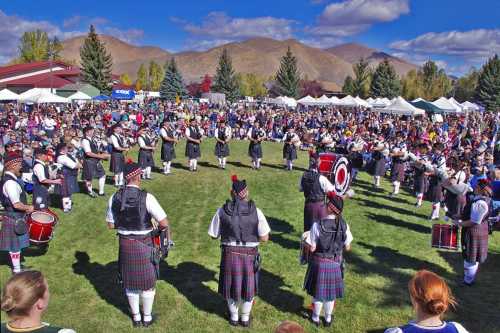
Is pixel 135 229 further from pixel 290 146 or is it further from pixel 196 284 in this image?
pixel 290 146

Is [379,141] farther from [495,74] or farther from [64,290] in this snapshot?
[495,74]

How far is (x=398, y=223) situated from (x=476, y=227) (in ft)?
12.8

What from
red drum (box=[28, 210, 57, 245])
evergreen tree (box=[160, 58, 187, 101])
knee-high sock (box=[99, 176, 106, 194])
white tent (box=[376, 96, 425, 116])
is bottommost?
knee-high sock (box=[99, 176, 106, 194])

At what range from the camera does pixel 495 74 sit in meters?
61.0

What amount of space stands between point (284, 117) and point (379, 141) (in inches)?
704

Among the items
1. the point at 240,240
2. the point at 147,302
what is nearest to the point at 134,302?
the point at 147,302

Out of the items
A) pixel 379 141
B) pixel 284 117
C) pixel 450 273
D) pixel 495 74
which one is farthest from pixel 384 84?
pixel 450 273

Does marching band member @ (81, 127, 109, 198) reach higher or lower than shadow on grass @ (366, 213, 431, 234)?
higher

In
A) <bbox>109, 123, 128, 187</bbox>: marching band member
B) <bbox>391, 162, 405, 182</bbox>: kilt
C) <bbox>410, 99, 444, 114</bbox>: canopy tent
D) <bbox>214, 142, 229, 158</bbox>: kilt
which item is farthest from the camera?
<bbox>410, 99, 444, 114</bbox>: canopy tent

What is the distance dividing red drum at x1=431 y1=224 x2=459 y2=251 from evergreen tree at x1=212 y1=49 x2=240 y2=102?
61845 millimetres

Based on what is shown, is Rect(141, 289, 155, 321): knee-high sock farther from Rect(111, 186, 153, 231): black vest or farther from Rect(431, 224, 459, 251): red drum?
Rect(431, 224, 459, 251): red drum

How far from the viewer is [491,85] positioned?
61.4 metres

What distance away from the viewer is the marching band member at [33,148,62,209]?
851 centimetres

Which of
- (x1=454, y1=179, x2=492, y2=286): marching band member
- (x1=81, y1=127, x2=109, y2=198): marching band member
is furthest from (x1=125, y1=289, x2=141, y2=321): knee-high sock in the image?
(x1=81, y1=127, x2=109, y2=198): marching band member
